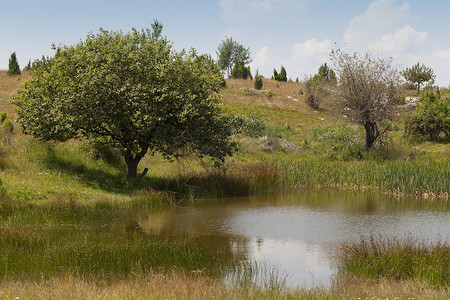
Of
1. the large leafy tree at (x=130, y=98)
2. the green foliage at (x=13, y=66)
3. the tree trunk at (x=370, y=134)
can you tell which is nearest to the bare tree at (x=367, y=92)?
the tree trunk at (x=370, y=134)

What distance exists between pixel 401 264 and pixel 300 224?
7.21 m

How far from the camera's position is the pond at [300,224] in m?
13.3

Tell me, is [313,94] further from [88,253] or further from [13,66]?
[88,253]

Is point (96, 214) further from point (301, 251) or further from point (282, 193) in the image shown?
point (282, 193)

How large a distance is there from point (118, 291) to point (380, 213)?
47.8 ft

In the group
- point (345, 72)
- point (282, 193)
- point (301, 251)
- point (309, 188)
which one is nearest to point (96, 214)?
point (301, 251)

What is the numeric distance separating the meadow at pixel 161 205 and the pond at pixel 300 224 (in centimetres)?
104

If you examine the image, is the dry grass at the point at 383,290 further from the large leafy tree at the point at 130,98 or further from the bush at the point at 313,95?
the bush at the point at 313,95

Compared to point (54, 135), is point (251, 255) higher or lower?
lower

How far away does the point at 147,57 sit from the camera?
72.3 ft

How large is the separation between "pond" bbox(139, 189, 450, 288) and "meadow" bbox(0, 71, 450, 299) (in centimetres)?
104

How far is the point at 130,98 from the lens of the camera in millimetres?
20844

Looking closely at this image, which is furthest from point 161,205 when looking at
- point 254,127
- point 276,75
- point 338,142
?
point 276,75

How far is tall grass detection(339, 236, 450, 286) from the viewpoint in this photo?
34.1 ft
